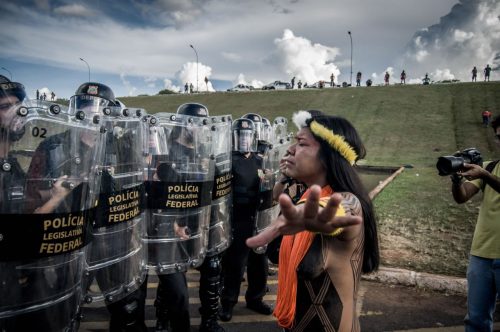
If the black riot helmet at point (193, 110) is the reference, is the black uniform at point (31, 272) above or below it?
below

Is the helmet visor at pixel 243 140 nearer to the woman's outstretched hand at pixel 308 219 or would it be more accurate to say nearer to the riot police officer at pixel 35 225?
the riot police officer at pixel 35 225

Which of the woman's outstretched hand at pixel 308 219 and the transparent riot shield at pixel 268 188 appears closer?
the woman's outstretched hand at pixel 308 219

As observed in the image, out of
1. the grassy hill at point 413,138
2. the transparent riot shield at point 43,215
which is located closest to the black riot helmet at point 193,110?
the transparent riot shield at point 43,215

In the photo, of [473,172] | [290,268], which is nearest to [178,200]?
[290,268]

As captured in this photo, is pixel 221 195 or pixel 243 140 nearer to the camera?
pixel 221 195

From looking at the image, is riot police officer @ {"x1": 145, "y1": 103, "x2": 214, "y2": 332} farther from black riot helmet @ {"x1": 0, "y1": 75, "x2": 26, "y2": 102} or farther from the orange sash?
the orange sash

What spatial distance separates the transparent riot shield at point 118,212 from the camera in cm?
264

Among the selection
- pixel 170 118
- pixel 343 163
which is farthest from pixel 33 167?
pixel 343 163

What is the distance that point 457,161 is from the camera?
3.20 metres

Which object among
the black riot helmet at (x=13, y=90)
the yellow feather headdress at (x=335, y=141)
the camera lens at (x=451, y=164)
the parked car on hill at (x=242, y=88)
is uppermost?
the parked car on hill at (x=242, y=88)

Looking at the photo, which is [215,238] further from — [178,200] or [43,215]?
[43,215]

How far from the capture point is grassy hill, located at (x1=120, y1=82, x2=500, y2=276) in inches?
257

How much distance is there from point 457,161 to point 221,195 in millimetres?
2296

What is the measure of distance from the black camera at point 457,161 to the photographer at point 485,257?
0.09 meters
